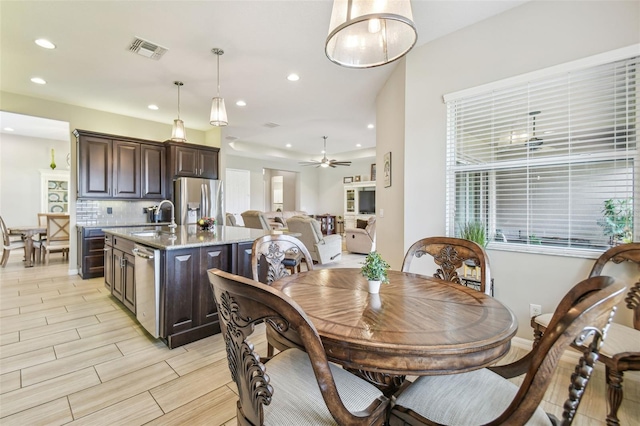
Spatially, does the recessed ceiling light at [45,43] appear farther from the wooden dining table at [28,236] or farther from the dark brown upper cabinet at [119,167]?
the wooden dining table at [28,236]

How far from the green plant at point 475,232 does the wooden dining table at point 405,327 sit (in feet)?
4.15

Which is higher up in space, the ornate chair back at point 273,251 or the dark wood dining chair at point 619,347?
the ornate chair back at point 273,251

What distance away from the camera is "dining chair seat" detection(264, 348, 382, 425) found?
87 cm

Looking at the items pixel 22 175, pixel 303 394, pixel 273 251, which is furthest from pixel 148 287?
pixel 22 175

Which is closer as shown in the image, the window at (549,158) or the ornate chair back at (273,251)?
the ornate chair back at (273,251)

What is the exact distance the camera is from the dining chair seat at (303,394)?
87 centimetres

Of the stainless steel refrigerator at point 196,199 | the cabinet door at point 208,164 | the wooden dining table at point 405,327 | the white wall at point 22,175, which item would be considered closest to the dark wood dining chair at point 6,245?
the white wall at point 22,175

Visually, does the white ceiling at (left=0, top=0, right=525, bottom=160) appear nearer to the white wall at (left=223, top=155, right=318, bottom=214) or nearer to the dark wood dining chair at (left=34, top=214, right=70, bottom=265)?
the dark wood dining chair at (left=34, top=214, right=70, bottom=265)

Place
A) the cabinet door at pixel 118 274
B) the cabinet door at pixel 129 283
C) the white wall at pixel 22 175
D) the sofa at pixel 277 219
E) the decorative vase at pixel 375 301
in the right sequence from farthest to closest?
the sofa at pixel 277 219
the white wall at pixel 22 175
the cabinet door at pixel 118 274
the cabinet door at pixel 129 283
the decorative vase at pixel 375 301

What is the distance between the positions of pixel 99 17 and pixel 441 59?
328cm

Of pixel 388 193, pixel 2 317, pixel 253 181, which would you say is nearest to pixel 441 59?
pixel 388 193

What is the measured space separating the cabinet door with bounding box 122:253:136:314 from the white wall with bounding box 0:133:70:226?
253 inches

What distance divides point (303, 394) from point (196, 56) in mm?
3543

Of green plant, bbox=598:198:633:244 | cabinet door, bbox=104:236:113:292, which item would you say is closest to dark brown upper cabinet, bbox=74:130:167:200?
cabinet door, bbox=104:236:113:292
